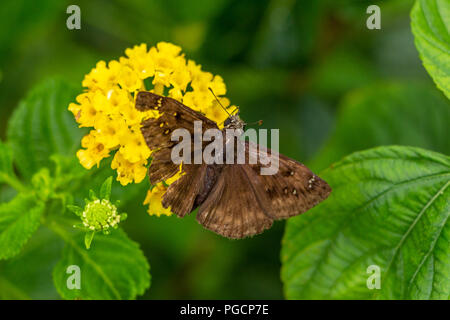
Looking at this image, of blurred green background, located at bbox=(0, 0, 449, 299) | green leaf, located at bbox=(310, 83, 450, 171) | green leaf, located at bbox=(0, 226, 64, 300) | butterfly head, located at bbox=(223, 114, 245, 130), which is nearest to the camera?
butterfly head, located at bbox=(223, 114, 245, 130)

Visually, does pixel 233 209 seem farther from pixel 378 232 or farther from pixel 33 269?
Result: pixel 33 269

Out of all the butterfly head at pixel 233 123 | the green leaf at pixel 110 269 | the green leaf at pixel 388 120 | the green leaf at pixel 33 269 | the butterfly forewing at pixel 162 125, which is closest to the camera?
the butterfly forewing at pixel 162 125

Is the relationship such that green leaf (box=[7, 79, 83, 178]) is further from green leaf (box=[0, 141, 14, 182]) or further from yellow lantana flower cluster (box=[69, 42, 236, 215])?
yellow lantana flower cluster (box=[69, 42, 236, 215])

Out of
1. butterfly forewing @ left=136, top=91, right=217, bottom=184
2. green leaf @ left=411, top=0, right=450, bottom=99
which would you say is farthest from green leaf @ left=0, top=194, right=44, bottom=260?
green leaf @ left=411, top=0, right=450, bottom=99

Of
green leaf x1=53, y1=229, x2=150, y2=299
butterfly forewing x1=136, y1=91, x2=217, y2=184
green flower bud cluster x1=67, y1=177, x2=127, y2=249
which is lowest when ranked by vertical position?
green leaf x1=53, y1=229, x2=150, y2=299

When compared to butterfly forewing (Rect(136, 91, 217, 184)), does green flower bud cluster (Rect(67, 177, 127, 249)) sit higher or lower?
lower

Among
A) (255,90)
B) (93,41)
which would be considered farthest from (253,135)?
(93,41)

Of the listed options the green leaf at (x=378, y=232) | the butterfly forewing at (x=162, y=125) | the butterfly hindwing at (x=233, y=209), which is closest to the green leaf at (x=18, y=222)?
the butterfly forewing at (x=162, y=125)

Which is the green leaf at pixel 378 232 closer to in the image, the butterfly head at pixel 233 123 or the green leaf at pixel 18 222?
the butterfly head at pixel 233 123
